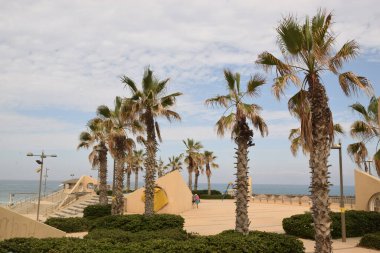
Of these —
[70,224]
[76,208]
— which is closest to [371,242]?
[70,224]

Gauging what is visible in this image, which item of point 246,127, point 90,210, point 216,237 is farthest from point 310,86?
point 90,210

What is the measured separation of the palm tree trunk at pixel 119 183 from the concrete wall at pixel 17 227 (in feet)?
23.8

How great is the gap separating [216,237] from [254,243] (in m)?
1.21

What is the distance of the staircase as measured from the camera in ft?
107

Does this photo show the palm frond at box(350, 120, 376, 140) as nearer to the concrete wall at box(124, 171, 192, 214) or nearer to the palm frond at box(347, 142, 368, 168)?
the palm frond at box(347, 142, 368, 168)

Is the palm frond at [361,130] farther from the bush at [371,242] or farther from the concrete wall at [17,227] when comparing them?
the concrete wall at [17,227]

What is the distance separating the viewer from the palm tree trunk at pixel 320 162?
9.52 metres

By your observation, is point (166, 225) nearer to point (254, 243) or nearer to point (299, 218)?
point (299, 218)

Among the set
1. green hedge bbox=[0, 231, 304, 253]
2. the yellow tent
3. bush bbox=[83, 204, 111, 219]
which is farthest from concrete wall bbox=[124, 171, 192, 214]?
green hedge bbox=[0, 231, 304, 253]

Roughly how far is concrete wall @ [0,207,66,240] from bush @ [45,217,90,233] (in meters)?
6.96

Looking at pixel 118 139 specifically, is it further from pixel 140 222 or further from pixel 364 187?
pixel 364 187

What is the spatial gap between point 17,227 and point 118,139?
9.62m

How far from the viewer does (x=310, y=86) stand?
413 inches

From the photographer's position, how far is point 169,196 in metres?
29.4
